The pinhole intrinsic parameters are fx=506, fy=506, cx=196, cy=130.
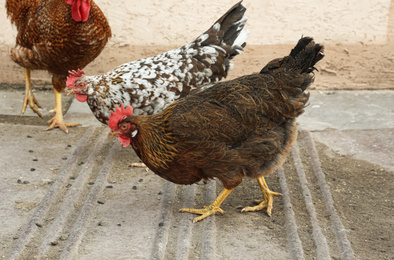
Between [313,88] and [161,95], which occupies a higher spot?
[161,95]

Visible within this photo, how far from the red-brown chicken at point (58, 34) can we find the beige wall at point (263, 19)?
100cm

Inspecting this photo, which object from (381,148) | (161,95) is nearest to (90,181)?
(161,95)

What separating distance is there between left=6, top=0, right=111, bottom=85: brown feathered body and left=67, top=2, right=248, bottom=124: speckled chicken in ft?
1.88

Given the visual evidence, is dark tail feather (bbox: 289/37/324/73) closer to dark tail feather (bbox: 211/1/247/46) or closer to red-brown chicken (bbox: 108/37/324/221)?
red-brown chicken (bbox: 108/37/324/221)

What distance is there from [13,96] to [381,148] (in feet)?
15.0

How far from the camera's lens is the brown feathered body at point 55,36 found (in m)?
5.20

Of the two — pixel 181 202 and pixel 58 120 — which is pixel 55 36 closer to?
pixel 58 120

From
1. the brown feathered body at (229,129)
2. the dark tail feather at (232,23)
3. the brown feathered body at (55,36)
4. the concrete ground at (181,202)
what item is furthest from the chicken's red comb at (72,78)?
the dark tail feather at (232,23)

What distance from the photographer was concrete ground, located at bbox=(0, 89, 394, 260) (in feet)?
11.9

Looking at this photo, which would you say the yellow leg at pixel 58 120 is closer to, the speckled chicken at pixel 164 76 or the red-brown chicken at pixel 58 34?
the red-brown chicken at pixel 58 34

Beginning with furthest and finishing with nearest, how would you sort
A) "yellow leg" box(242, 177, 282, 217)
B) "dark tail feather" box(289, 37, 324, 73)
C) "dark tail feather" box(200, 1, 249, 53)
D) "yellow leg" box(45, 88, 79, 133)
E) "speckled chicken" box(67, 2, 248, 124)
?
"yellow leg" box(45, 88, 79, 133) < "dark tail feather" box(200, 1, 249, 53) < "speckled chicken" box(67, 2, 248, 124) < "yellow leg" box(242, 177, 282, 217) < "dark tail feather" box(289, 37, 324, 73)

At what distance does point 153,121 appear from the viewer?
3.84m

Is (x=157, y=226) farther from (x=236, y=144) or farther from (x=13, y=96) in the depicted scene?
(x=13, y=96)

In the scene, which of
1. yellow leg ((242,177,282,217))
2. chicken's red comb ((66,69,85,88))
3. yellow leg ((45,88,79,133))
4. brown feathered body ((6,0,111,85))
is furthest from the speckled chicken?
yellow leg ((242,177,282,217))
